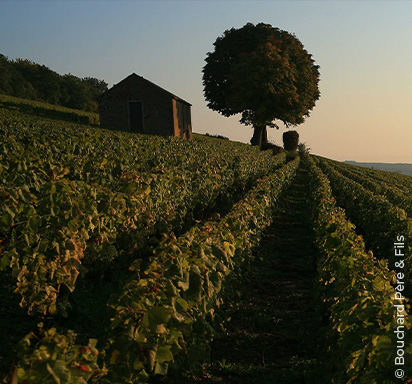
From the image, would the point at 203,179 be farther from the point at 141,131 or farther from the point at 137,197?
the point at 141,131

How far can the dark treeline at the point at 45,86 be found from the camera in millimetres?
67062

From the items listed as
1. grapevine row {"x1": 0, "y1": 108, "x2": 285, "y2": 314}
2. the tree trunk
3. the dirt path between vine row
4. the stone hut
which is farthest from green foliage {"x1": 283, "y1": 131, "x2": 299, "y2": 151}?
the dirt path between vine row

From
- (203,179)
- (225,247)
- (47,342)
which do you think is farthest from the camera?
(203,179)

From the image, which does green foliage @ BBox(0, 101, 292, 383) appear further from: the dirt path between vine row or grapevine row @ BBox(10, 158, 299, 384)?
the dirt path between vine row

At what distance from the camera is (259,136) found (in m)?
57.7

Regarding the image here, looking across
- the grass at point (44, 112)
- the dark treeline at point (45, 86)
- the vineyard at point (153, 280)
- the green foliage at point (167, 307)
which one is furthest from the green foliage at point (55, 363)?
the dark treeline at point (45, 86)

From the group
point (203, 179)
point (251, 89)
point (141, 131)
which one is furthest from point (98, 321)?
point (251, 89)

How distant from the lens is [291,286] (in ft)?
26.4

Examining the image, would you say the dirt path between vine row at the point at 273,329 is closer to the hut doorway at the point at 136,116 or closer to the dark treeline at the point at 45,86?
the hut doorway at the point at 136,116

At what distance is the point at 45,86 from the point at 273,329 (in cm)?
7430

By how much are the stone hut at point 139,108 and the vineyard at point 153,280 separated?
77.4 feet

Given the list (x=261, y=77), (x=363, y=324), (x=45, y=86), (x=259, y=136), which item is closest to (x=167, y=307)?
(x=363, y=324)

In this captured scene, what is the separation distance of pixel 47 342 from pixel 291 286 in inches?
234

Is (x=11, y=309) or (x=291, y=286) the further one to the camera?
(x=291, y=286)
